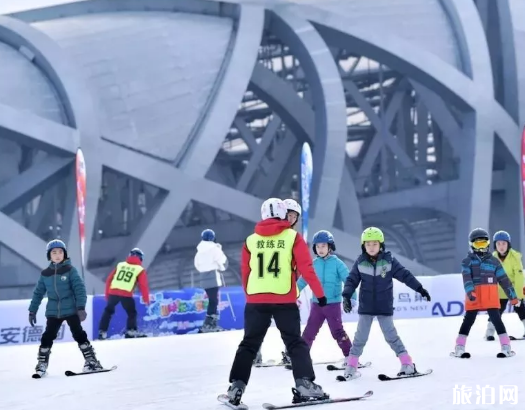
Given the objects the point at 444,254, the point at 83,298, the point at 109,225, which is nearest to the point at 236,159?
the point at 109,225

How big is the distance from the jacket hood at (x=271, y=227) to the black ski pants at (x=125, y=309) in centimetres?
1010

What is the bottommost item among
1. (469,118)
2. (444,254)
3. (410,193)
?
(444,254)

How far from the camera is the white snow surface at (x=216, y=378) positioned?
6523 millimetres

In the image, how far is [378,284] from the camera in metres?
7.59

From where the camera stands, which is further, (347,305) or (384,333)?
(384,333)

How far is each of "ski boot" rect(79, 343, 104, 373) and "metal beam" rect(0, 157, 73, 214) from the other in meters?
18.8

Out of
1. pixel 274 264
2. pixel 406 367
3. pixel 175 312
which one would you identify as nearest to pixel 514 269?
pixel 406 367

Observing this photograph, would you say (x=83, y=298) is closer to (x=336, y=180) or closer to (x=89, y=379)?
(x=89, y=379)

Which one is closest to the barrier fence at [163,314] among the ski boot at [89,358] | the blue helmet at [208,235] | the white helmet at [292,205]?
the blue helmet at [208,235]

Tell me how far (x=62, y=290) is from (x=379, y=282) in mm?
3485

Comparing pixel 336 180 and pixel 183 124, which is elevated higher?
pixel 183 124

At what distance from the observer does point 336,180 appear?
30.0 metres

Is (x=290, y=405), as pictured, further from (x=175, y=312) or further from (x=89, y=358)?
(x=175, y=312)

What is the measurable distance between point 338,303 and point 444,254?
128 feet
